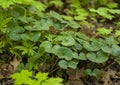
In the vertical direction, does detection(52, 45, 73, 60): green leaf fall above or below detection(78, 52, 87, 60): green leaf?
above

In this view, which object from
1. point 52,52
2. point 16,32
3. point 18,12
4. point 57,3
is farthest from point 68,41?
point 57,3

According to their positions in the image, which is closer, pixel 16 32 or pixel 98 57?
pixel 98 57

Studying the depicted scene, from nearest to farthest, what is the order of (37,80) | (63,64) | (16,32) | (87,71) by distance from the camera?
(37,80) → (63,64) → (87,71) → (16,32)

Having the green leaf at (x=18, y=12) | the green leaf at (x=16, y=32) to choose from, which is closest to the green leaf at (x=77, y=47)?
the green leaf at (x=16, y=32)

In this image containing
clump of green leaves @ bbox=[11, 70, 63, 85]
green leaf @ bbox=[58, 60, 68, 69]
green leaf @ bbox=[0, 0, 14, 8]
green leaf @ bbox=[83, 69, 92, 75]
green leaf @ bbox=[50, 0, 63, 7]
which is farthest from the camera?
green leaf @ bbox=[50, 0, 63, 7]

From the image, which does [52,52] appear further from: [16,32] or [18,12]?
[18,12]

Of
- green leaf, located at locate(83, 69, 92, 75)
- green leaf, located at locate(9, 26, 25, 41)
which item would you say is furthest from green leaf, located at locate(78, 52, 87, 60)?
green leaf, located at locate(9, 26, 25, 41)

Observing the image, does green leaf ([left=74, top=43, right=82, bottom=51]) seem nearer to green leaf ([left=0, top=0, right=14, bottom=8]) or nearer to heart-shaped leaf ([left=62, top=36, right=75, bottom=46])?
heart-shaped leaf ([left=62, top=36, right=75, bottom=46])

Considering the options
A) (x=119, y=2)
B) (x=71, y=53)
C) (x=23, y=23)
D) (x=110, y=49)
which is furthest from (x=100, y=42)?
(x=119, y=2)
